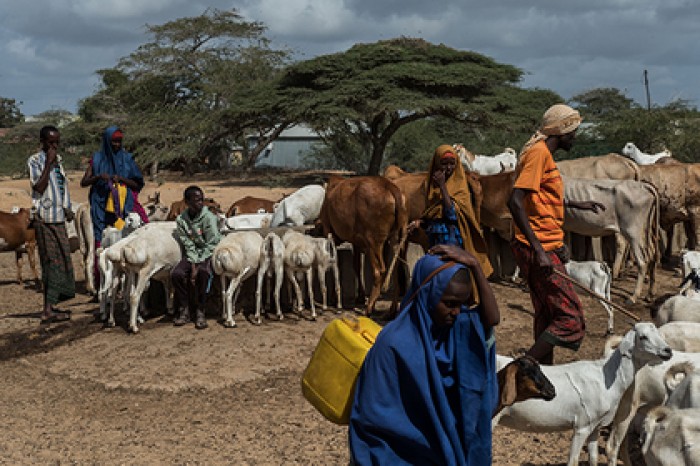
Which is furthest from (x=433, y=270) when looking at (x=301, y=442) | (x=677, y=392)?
(x=301, y=442)

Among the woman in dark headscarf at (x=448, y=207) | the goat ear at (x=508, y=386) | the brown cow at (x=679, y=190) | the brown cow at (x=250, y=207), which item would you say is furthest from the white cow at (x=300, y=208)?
the goat ear at (x=508, y=386)

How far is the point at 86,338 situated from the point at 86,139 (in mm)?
30648

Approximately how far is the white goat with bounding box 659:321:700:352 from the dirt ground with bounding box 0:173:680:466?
106 cm

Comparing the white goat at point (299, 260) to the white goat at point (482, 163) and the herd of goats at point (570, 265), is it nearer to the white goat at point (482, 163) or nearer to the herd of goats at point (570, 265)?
the herd of goats at point (570, 265)

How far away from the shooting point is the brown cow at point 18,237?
12867 mm

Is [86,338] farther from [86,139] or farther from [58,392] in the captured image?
[86,139]

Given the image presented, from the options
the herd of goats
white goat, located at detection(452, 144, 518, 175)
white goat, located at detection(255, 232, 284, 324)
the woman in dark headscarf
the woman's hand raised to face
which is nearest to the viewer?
the woman's hand raised to face

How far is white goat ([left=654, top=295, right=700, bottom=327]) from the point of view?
6555 mm

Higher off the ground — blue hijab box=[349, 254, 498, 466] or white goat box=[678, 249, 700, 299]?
blue hijab box=[349, 254, 498, 466]

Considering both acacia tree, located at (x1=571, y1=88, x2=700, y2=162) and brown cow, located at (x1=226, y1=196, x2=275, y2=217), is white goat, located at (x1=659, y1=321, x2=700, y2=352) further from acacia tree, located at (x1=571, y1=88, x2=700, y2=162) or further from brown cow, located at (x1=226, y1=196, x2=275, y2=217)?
acacia tree, located at (x1=571, y1=88, x2=700, y2=162)

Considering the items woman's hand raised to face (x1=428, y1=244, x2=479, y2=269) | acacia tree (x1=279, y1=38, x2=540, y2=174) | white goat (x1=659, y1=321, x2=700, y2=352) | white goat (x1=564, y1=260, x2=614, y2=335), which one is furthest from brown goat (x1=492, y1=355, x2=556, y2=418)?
acacia tree (x1=279, y1=38, x2=540, y2=174)

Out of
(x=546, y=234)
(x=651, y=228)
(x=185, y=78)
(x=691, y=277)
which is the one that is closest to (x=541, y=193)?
(x=546, y=234)

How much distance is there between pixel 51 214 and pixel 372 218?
359 cm

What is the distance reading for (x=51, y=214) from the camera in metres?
9.08
